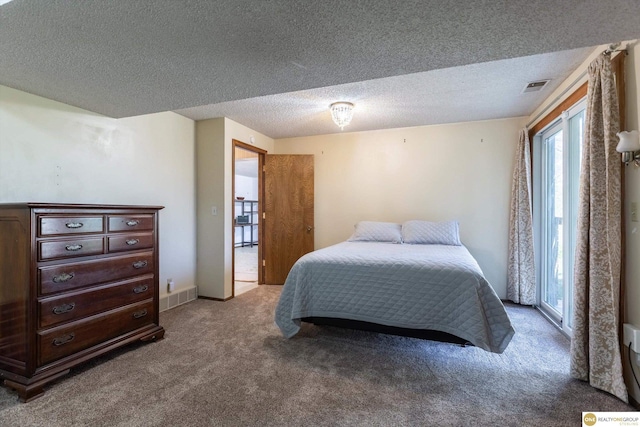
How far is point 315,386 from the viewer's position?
179cm

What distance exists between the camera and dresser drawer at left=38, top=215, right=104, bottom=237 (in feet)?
5.74

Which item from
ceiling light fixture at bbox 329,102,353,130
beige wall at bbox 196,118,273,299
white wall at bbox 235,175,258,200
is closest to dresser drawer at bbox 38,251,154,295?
beige wall at bbox 196,118,273,299

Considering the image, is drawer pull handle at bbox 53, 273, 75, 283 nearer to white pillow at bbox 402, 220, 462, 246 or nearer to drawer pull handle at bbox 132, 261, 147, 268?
drawer pull handle at bbox 132, 261, 147, 268

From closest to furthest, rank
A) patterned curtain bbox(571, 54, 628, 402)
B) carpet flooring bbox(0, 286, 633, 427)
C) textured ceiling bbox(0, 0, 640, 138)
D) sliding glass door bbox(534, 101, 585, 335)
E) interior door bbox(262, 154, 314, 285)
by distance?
textured ceiling bbox(0, 0, 640, 138)
carpet flooring bbox(0, 286, 633, 427)
patterned curtain bbox(571, 54, 628, 402)
sliding glass door bbox(534, 101, 585, 335)
interior door bbox(262, 154, 314, 285)

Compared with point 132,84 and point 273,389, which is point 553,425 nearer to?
point 273,389

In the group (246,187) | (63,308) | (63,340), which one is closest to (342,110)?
(63,308)

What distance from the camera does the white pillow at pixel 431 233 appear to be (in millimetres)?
3348

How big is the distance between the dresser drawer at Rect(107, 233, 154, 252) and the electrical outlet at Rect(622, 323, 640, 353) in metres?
3.33

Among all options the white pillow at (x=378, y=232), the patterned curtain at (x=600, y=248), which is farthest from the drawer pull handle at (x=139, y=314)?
the patterned curtain at (x=600, y=248)

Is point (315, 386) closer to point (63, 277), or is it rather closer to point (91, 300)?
point (91, 300)

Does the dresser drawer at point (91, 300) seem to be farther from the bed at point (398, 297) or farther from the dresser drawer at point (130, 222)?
the bed at point (398, 297)

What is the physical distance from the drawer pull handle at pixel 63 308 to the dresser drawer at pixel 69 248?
0.32 m

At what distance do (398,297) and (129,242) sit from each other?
2.14 m

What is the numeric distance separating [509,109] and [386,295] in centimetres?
268
